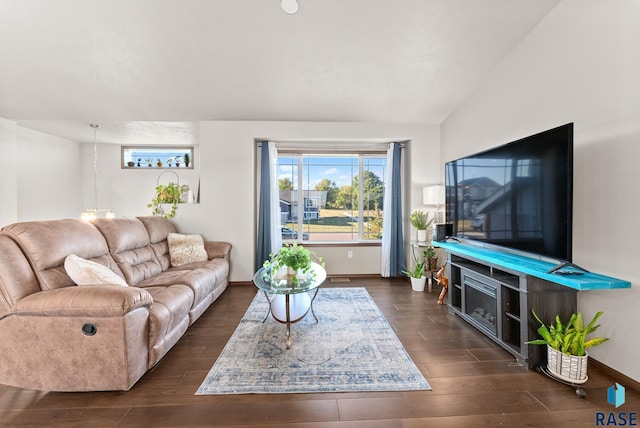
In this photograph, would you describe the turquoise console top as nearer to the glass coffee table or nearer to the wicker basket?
the wicker basket

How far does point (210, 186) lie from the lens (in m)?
4.28

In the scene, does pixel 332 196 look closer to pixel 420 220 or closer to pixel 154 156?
pixel 420 220

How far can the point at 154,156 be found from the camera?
5.61 meters

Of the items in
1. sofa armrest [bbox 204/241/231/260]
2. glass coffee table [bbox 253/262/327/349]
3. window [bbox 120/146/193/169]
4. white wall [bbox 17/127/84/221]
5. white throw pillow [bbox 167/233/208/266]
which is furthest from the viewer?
window [bbox 120/146/193/169]

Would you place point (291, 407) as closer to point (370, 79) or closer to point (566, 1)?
point (370, 79)

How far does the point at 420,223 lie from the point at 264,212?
8.30 feet

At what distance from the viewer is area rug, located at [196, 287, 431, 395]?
1898mm

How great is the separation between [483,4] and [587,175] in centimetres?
175

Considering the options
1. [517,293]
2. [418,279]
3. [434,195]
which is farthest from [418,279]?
[517,293]

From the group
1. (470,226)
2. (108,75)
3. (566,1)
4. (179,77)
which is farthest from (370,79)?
(108,75)

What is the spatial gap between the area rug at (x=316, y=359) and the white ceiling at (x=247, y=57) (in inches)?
112

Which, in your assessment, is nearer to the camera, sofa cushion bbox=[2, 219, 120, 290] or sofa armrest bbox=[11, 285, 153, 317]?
sofa armrest bbox=[11, 285, 153, 317]

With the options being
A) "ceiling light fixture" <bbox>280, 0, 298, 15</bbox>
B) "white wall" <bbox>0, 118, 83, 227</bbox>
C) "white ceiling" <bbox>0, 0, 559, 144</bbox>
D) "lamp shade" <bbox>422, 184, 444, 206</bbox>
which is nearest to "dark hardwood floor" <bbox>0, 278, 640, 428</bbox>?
"lamp shade" <bbox>422, 184, 444, 206</bbox>

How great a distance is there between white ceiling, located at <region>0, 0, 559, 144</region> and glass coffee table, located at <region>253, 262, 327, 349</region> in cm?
238
